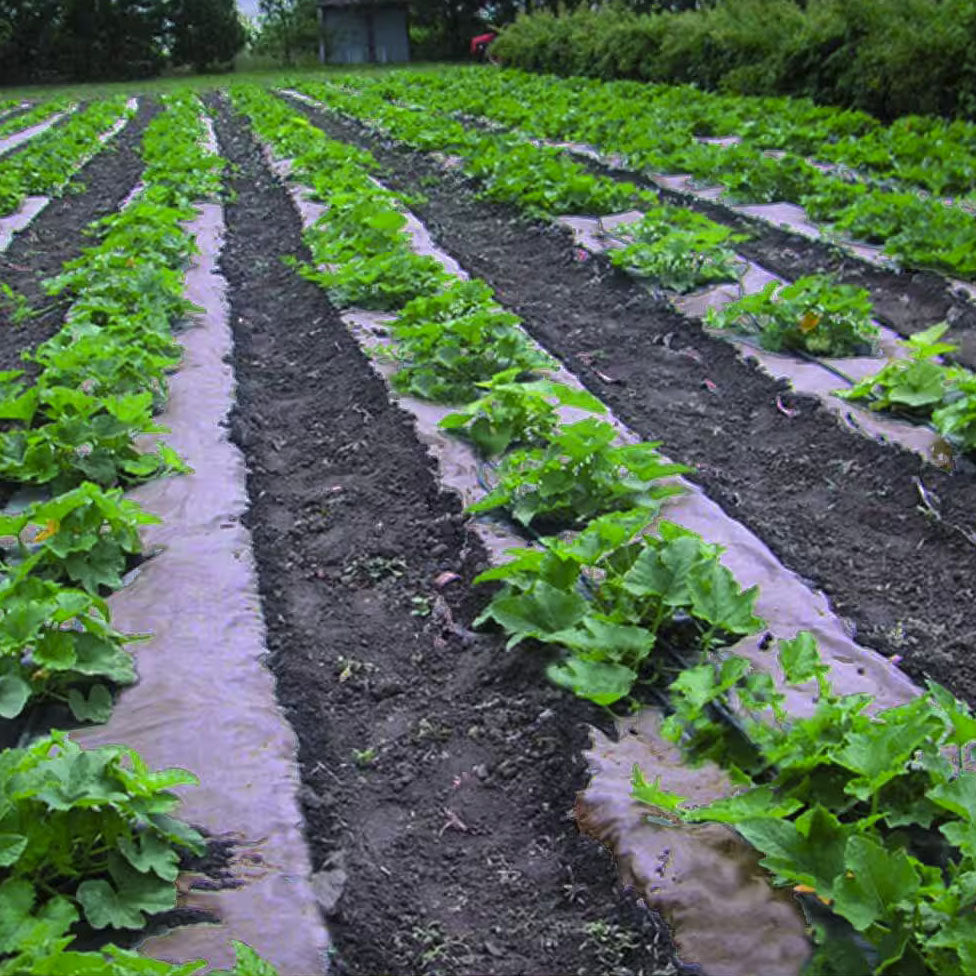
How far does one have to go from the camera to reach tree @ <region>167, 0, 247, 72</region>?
40.2 metres

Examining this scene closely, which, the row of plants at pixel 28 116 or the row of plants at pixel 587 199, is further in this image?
the row of plants at pixel 28 116

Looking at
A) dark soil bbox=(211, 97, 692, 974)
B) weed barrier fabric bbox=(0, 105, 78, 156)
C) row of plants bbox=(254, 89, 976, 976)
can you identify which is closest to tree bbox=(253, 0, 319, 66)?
weed barrier fabric bbox=(0, 105, 78, 156)

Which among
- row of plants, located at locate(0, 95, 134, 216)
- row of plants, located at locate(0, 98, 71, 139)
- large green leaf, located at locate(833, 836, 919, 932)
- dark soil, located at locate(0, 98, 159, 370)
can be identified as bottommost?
large green leaf, located at locate(833, 836, 919, 932)

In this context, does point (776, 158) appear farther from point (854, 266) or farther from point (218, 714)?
point (218, 714)

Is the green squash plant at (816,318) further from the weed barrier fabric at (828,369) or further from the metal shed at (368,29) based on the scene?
the metal shed at (368,29)

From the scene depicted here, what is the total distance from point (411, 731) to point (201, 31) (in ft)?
137

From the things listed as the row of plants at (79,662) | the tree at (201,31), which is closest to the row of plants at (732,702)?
the row of plants at (79,662)

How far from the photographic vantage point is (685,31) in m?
19.9

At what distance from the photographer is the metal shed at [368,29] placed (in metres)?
43.9

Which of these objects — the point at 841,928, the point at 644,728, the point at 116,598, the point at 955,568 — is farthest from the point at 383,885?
the point at 955,568

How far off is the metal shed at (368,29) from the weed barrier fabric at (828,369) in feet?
128

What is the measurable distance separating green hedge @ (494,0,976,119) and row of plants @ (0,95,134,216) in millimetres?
9460

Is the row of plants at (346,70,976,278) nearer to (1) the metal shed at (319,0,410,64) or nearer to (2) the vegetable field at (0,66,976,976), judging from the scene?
(2) the vegetable field at (0,66,976,976)

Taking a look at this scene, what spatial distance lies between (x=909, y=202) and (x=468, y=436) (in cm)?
464
